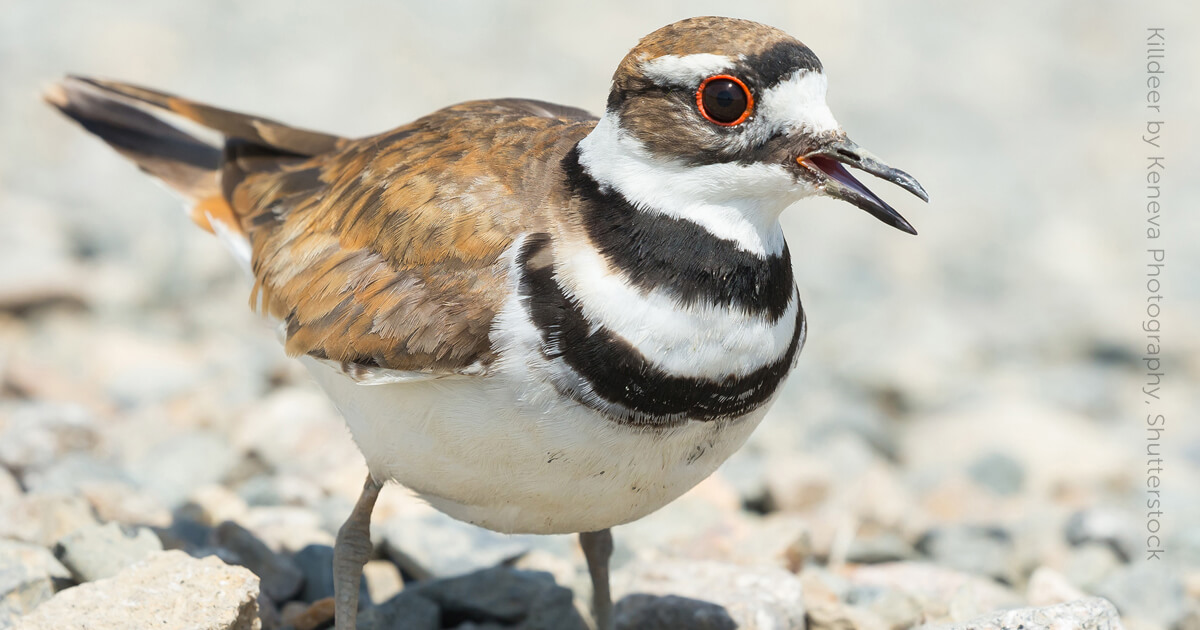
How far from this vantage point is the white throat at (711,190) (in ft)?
13.9

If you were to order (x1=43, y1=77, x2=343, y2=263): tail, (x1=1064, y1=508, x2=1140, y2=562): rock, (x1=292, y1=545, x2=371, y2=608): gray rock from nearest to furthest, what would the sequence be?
(x1=292, y1=545, x2=371, y2=608): gray rock < (x1=43, y1=77, x2=343, y2=263): tail < (x1=1064, y1=508, x2=1140, y2=562): rock

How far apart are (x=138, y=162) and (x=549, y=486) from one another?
11.1 ft

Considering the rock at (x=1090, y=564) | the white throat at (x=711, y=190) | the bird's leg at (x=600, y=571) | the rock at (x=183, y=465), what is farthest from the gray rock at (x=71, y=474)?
the rock at (x=1090, y=564)

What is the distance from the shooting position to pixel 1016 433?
8953mm

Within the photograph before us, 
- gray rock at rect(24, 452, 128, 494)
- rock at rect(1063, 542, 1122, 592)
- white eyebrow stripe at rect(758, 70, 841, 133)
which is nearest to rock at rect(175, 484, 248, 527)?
gray rock at rect(24, 452, 128, 494)

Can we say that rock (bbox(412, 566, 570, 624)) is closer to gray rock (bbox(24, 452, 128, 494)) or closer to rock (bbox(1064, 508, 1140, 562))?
gray rock (bbox(24, 452, 128, 494))

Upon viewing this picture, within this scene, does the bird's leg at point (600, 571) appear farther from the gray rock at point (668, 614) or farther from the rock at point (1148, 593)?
the rock at point (1148, 593)

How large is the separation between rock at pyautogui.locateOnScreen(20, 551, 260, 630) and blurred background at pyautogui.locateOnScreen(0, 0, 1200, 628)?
124 centimetres

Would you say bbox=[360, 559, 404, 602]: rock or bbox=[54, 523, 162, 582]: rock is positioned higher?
bbox=[54, 523, 162, 582]: rock

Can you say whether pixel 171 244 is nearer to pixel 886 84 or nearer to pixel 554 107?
pixel 554 107

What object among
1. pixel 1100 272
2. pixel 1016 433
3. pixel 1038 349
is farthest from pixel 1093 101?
pixel 1016 433

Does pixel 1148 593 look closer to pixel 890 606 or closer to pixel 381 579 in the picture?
pixel 890 606

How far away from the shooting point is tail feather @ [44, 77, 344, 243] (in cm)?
622

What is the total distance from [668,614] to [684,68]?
242 cm
